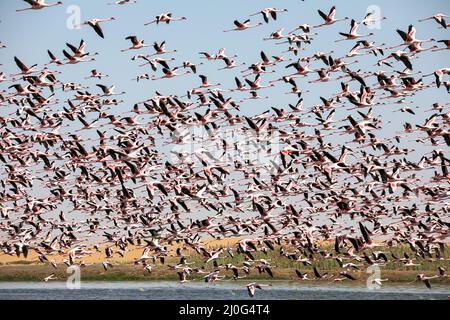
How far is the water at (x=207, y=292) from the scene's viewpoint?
181 feet

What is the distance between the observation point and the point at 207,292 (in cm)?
5994

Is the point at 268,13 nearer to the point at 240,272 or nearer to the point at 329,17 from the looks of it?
the point at 329,17

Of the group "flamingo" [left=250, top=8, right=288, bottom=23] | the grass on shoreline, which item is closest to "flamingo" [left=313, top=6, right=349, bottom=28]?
"flamingo" [left=250, top=8, right=288, bottom=23]

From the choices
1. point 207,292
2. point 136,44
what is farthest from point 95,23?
point 207,292

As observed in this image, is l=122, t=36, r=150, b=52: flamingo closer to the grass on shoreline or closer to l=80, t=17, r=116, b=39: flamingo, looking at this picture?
l=80, t=17, r=116, b=39: flamingo

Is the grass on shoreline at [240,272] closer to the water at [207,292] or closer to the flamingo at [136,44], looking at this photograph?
the water at [207,292]

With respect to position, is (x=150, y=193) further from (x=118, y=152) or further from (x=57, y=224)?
(x=57, y=224)

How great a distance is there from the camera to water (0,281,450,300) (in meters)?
55.1

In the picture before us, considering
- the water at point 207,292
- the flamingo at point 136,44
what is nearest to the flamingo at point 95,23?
the flamingo at point 136,44

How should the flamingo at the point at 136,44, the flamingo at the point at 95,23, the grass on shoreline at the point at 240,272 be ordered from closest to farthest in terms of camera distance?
the flamingo at the point at 95,23 → the flamingo at the point at 136,44 → the grass on shoreline at the point at 240,272
